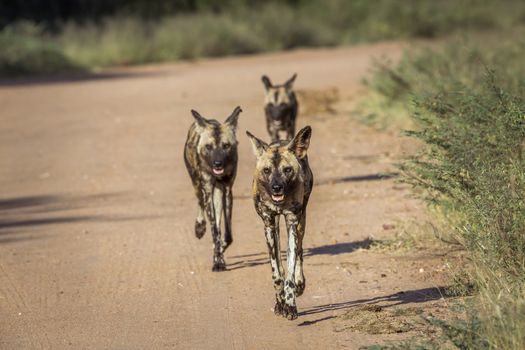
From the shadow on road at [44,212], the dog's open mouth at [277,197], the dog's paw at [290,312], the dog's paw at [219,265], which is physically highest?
the dog's open mouth at [277,197]

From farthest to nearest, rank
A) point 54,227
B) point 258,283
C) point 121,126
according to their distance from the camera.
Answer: point 121,126
point 54,227
point 258,283

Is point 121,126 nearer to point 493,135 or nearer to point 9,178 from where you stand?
point 9,178

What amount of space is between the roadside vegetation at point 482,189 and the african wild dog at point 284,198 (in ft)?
3.58

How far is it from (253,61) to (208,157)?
2285 cm

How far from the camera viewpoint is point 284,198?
7582 millimetres

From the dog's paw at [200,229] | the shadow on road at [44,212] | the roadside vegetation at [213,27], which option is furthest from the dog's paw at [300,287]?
the roadside vegetation at [213,27]

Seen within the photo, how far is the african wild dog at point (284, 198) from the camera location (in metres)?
7.54

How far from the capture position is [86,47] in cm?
3225

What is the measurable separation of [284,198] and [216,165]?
1793 millimetres

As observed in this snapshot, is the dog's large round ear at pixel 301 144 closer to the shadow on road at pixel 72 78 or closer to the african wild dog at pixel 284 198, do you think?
the african wild dog at pixel 284 198

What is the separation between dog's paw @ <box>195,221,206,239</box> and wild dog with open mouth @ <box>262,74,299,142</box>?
3346 mm

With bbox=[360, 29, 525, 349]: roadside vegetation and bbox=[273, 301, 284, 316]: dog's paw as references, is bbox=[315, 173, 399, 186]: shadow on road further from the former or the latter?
bbox=[273, 301, 284, 316]: dog's paw

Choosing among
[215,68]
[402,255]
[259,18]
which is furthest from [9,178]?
[259,18]

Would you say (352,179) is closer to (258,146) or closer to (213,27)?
(258,146)
